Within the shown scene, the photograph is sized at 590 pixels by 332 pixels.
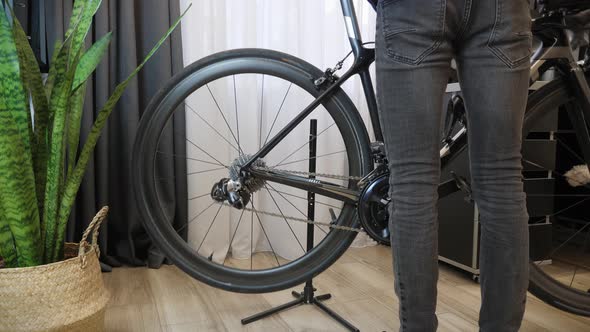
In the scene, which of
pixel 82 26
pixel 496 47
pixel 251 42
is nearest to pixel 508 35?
pixel 496 47

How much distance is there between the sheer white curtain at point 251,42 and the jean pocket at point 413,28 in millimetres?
1010

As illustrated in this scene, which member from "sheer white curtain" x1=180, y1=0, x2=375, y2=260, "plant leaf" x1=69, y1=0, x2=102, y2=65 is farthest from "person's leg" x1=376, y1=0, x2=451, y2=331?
"sheer white curtain" x1=180, y1=0, x2=375, y2=260

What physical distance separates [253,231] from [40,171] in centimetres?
96

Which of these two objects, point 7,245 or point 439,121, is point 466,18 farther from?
point 7,245

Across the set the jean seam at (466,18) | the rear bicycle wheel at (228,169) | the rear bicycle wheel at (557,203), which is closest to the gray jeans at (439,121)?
the jean seam at (466,18)

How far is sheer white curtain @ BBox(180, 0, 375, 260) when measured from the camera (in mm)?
1634

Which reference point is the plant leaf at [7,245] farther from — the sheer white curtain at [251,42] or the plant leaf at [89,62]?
the sheer white curtain at [251,42]

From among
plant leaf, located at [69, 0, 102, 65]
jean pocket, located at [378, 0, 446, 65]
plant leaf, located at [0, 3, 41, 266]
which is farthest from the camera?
plant leaf, located at [69, 0, 102, 65]

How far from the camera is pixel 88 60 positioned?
916mm

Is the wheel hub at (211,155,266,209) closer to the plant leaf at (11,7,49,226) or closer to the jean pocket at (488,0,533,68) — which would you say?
the plant leaf at (11,7,49,226)

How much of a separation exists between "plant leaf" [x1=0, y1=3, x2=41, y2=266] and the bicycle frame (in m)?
0.47

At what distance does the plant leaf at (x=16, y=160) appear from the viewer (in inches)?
31.2

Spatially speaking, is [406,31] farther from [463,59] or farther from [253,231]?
[253,231]

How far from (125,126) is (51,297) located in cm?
80
